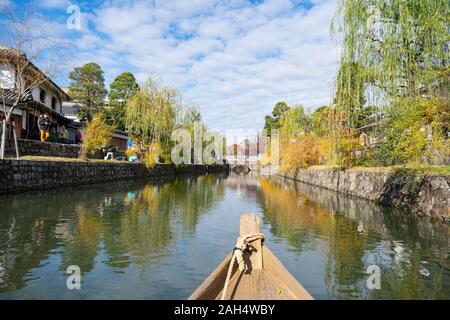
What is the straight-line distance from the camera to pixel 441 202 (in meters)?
10.1

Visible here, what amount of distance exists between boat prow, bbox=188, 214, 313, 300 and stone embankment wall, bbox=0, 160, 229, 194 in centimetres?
1159

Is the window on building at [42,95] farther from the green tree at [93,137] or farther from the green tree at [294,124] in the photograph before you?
the green tree at [294,124]

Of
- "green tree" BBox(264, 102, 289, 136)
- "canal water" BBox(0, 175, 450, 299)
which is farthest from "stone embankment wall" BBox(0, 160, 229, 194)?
"green tree" BBox(264, 102, 289, 136)

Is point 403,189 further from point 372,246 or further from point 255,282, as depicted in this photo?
point 255,282

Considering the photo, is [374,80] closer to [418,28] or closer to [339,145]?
[418,28]

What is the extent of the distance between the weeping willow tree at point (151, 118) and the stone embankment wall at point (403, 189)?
49.0ft

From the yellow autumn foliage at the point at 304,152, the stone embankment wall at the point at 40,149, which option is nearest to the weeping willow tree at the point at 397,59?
the stone embankment wall at the point at 40,149

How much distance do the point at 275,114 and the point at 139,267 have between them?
58.6 meters

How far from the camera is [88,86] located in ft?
137

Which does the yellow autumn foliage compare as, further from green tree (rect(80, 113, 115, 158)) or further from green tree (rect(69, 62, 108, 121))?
green tree (rect(69, 62, 108, 121))

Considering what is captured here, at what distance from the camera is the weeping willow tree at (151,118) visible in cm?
2795

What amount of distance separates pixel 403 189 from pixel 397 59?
4714mm

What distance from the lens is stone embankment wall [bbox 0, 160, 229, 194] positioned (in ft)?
42.5

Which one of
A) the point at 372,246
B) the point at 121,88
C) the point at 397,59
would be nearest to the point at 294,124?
the point at 121,88
